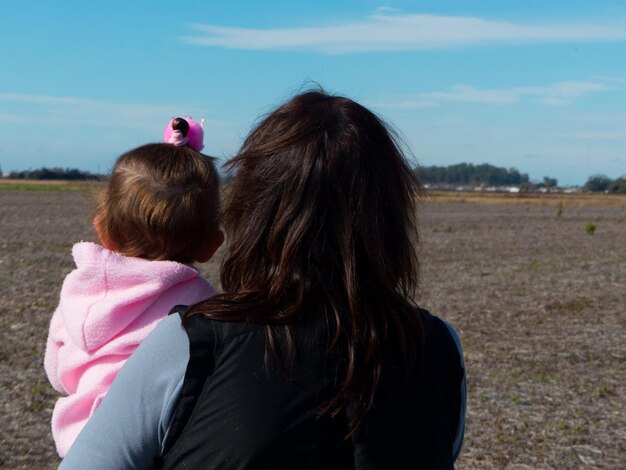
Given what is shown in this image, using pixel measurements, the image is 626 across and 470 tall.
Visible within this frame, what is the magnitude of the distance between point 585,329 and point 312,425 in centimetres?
991

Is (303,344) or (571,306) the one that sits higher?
(303,344)

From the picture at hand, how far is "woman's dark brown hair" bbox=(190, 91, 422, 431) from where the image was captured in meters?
1.60

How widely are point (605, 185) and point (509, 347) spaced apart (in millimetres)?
148601

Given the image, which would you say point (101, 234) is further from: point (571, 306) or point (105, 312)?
point (571, 306)

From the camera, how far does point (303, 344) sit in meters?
1.59

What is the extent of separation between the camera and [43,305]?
11438 mm

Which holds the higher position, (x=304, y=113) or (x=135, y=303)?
(x=304, y=113)

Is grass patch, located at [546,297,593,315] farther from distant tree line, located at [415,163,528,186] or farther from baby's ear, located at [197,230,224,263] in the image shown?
distant tree line, located at [415,163,528,186]

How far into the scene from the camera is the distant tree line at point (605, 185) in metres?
140

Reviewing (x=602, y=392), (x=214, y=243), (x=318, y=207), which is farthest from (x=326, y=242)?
(x=602, y=392)

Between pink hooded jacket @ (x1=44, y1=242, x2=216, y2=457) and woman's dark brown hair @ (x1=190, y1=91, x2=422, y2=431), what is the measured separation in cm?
58

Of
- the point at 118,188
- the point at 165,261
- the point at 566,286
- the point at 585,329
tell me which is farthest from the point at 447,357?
the point at 566,286

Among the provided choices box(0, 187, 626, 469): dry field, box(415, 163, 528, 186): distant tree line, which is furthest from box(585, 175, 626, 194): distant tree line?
box(0, 187, 626, 469): dry field

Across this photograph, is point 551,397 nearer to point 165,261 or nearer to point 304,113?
point 165,261
